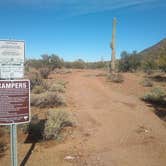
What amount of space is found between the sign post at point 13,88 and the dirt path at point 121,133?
221 cm

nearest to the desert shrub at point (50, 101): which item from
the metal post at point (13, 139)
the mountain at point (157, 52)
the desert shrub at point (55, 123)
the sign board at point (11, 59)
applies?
the desert shrub at point (55, 123)

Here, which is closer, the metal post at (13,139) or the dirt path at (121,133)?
the metal post at (13,139)

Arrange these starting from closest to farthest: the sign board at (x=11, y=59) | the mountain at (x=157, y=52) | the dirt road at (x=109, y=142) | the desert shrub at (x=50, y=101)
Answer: the sign board at (x=11, y=59) → the dirt road at (x=109, y=142) → the desert shrub at (x=50, y=101) → the mountain at (x=157, y=52)

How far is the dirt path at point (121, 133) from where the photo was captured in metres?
6.12

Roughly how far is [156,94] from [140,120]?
4.37 m

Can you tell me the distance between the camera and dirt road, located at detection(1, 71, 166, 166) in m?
6.04

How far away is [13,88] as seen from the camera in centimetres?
461

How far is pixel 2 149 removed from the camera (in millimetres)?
6934

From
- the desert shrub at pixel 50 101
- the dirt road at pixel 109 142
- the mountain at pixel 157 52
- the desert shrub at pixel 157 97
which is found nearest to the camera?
the dirt road at pixel 109 142

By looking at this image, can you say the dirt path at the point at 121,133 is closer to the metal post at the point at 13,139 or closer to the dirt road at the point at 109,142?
the dirt road at the point at 109,142

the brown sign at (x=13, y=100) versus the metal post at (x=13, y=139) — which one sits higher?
the brown sign at (x=13, y=100)

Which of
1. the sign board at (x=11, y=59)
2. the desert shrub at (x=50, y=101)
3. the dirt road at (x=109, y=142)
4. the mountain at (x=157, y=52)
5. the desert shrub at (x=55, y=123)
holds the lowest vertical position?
the dirt road at (x=109, y=142)

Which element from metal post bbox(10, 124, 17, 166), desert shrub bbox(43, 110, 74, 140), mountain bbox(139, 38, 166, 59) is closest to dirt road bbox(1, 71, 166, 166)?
desert shrub bbox(43, 110, 74, 140)

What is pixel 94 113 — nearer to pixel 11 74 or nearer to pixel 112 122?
pixel 112 122
